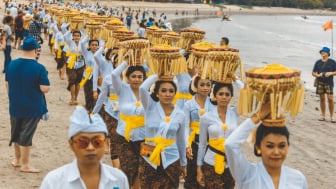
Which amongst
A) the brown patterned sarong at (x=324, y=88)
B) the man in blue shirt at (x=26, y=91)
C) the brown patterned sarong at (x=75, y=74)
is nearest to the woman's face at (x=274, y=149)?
the man in blue shirt at (x=26, y=91)

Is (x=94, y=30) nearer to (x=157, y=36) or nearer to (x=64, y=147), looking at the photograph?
(x=157, y=36)

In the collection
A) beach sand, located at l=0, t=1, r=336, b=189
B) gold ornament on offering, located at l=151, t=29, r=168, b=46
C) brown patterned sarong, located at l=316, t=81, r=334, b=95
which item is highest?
gold ornament on offering, located at l=151, t=29, r=168, b=46

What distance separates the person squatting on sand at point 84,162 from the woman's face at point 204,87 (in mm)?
3712

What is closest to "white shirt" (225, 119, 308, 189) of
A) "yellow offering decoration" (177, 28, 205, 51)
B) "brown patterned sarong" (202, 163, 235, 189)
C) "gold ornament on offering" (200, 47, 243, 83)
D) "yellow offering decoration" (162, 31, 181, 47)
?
"gold ornament on offering" (200, 47, 243, 83)

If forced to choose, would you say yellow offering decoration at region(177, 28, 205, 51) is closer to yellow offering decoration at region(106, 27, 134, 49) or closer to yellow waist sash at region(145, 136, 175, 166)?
yellow offering decoration at region(106, 27, 134, 49)

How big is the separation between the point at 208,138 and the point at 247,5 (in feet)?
613

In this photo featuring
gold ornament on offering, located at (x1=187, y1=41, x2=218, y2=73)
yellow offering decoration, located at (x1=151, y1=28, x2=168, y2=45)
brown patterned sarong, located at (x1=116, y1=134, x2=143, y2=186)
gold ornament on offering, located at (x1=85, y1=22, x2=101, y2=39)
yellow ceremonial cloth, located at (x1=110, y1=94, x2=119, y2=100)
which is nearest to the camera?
brown patterned sarong, located at (x1=116, y1=134, x2=143, y2=186)

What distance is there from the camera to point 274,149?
4.25 metres

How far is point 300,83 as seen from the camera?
14.3ft

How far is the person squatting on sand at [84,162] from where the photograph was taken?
379 cm

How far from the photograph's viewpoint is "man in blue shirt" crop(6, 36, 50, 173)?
8.21m

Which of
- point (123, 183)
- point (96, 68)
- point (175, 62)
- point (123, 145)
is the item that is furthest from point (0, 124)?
point (123, 183)

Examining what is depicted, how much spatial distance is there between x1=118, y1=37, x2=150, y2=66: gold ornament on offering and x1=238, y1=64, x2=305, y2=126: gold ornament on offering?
3.25 metres

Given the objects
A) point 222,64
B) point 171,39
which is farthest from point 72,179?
point 171,39
